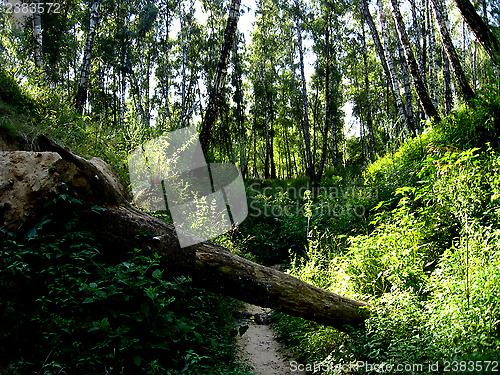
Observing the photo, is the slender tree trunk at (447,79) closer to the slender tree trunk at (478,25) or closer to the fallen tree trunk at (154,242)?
the slender tree trunk at (478,25)

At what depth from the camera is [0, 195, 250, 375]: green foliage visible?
8.14ft

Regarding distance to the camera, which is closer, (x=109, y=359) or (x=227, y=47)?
(x=109, y=359)

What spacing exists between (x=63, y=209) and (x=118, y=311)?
139 centimetres

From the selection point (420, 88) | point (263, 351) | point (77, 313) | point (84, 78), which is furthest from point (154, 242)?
point (84, 78)

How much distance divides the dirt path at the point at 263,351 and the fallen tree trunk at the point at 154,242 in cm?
79

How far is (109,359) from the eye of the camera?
2564 mm

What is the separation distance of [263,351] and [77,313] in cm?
280

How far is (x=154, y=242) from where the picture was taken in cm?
376

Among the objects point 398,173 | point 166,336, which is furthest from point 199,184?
point 166,336

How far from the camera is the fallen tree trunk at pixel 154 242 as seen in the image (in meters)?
3.49

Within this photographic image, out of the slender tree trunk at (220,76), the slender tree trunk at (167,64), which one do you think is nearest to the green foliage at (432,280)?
the slender tree trunk at (220,76)

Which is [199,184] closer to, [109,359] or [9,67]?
[9,67]
